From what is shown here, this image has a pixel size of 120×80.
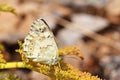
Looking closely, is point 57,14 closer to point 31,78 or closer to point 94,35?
point 94,35

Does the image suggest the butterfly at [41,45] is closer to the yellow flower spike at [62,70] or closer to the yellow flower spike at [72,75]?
the yellow flower spike at [62,70]

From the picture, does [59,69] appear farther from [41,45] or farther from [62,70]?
[41,45]

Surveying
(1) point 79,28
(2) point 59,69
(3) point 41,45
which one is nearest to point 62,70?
(2) point 59,69

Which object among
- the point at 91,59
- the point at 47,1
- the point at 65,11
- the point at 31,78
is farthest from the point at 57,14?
the point at 31,78

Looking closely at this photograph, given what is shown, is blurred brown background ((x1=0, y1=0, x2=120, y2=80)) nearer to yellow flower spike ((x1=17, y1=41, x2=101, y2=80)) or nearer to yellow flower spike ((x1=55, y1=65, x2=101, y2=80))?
yellow flower spike ((x1=17, y1=41, x2=101, y2=80))

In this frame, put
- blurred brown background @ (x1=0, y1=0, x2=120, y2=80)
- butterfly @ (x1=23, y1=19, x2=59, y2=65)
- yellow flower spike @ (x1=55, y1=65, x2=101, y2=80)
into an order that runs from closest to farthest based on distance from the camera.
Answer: yellow flower spike @ (x1=55, y1=65, x2=101, y2=80)
butterfly @ (x1=23, y1=19, x2=59, y2=65)
blurred brown background @ (x1=0, y1=0, x2=120, y2=80)

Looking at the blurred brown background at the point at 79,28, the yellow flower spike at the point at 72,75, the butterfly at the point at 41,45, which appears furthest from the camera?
the blurred brown background at the point at 79,28

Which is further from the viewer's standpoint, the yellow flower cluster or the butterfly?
the butterfly

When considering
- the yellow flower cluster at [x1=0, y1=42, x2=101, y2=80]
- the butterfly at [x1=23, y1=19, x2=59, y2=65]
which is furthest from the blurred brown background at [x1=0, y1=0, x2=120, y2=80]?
the yellow flower cluster at [x1=0, y1=42, x2=101, y2=80]

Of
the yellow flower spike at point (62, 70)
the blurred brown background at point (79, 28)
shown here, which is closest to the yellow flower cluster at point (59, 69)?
the yellow flower spike at point (62, 70)
